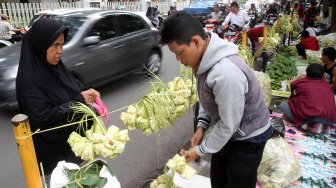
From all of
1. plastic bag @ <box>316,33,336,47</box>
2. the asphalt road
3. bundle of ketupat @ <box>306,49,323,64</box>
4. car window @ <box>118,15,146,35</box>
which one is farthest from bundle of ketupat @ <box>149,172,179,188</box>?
plastic bag @ <box>316,33,336,47</box>

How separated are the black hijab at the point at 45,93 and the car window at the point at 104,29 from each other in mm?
3365

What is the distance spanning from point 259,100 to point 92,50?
161 inches

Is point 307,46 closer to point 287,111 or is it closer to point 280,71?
point 280,71

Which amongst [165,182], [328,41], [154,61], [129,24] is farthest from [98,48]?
[328,41]

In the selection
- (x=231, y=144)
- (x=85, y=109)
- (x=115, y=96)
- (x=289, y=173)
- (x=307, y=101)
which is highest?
(x=85, y=109)

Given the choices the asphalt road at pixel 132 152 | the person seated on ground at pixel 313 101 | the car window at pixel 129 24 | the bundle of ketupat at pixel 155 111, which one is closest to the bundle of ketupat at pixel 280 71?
the person seated on ground at pixel 313 101

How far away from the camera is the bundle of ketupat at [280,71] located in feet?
18.0

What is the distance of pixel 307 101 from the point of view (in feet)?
12.7

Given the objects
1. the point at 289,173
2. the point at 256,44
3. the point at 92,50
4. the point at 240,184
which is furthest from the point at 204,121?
the point at 256,44

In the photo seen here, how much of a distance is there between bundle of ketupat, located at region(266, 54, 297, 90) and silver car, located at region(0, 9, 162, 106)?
2.81 m

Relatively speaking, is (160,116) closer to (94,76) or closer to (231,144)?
(231,144)

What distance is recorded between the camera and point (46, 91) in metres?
1.97

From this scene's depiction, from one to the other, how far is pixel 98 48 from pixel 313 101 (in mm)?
3667

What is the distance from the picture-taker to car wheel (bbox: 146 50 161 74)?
709cm
